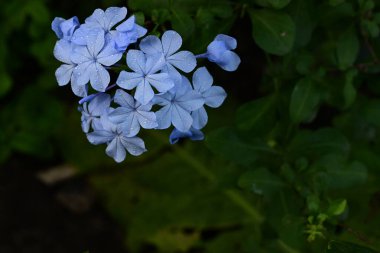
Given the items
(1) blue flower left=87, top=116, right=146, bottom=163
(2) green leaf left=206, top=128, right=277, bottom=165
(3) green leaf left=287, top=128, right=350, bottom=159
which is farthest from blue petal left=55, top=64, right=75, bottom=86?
(3) green leaf left=287, top=128, right=350, bottom=159

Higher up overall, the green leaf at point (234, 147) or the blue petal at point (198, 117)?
the blue petal at point (198, 117)

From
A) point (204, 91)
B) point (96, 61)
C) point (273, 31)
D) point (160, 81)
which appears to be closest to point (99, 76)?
point (96, 61)

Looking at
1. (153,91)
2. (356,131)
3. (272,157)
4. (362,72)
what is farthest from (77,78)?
(356,131)

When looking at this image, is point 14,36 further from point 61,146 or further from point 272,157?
point 272,157

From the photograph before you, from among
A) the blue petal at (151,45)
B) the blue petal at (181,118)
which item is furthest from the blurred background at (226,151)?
the blue petal at (181,118)

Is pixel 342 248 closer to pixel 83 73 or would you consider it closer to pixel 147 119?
pixel 147 119

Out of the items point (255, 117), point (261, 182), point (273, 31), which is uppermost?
point (273, 31)

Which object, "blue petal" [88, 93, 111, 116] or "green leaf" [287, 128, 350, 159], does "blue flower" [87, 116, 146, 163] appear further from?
"green leaf" [287, 128, 350, 159]

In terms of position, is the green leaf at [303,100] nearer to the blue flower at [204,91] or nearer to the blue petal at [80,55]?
the blue flower at [204,91]
